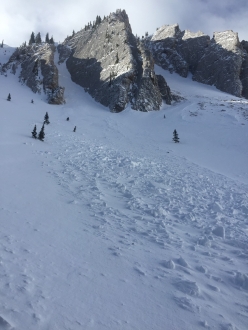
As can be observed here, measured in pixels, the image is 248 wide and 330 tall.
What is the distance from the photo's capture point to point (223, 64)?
245 ft

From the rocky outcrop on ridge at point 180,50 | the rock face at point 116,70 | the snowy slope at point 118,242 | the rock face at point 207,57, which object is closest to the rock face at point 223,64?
the rock face at point 207,57

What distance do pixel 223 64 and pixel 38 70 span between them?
58.8 metres

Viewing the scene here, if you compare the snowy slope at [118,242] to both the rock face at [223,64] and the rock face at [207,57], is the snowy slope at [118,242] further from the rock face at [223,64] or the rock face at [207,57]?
the rock face at [207,57]

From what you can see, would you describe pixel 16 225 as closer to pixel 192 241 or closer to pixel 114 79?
pixel 192 241

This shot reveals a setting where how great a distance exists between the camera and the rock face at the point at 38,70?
160 ft

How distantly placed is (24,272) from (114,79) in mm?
51540

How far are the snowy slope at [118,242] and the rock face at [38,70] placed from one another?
35723 millimetres

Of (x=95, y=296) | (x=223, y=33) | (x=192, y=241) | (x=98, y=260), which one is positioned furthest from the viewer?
(x=223, y=33)

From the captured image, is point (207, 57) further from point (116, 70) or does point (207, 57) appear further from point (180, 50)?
point (116, 70)

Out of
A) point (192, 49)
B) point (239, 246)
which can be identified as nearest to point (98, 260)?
point (239, 246)

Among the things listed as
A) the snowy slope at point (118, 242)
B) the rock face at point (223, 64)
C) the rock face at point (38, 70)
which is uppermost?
the rock face at point (223, 64)

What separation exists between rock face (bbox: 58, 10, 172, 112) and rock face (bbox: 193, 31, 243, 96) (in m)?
30.1

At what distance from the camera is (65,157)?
15328mm

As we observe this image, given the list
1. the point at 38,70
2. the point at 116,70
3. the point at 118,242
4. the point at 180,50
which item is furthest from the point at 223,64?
the point at 118,242
